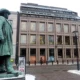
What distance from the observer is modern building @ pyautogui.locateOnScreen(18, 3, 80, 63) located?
37.8 m

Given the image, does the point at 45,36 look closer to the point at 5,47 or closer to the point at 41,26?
the point at 41,26

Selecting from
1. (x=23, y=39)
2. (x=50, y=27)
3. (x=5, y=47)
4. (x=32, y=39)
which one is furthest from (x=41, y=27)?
(x=5, y=47)

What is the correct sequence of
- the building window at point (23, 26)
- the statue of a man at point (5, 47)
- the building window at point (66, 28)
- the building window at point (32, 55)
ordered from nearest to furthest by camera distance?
the statue of a man at point (5, 47) → the building window at point (32, 55) → the building window at point (23, 26) → the building window at point (66, 28)

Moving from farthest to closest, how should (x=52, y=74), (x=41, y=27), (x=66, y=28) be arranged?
1. (x=66, y=28)
2. (x=41, y=27)
3. (x=52, y=74)

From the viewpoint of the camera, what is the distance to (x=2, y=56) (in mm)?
5957

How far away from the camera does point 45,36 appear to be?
39.7 meters

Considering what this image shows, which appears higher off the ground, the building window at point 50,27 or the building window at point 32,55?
the building window at point 50,27

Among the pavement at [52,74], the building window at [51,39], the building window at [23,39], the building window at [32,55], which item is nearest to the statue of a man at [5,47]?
the pavement at [52,74]

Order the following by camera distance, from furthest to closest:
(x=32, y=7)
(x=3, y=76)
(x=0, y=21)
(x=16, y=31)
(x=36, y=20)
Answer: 1. (x=32, y=7)
2. (x=36, y=20)
3. (x=16, y=31)
4. (x=0, y=21)
5. (x=3, y=76)

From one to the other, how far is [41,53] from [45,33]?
5.06 metres

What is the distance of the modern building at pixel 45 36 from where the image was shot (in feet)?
124

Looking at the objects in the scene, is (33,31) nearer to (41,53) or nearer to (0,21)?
(41,53)

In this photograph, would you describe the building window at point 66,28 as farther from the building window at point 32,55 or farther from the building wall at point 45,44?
the building window at point 32,55

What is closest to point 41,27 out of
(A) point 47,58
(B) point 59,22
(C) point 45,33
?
(C) point 45,33
